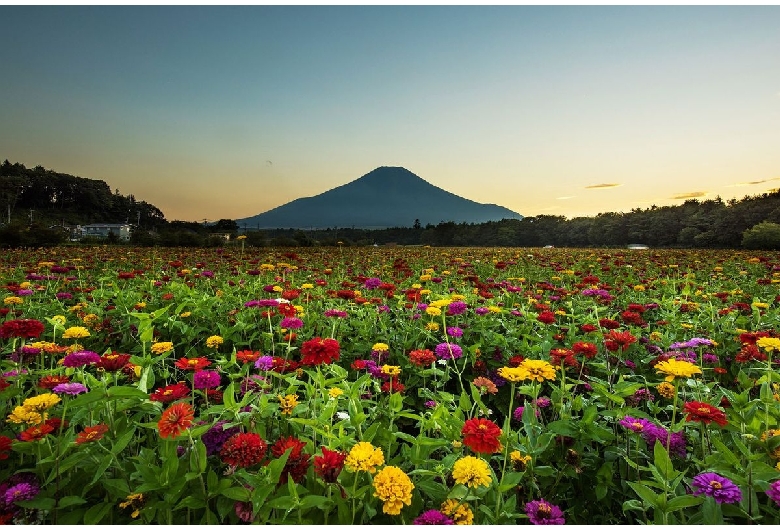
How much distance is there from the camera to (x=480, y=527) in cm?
100

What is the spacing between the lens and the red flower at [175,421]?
1038 millimetres

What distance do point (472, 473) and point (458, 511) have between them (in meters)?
0.12

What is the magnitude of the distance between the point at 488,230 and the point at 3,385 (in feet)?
170

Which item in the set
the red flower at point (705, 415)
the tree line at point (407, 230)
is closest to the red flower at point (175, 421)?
the red flower at point (705, 415)

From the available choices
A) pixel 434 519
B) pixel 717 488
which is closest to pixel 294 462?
pixel 434 519

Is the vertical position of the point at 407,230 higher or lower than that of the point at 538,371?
higher

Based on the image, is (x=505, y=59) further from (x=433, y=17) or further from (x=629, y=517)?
(x=629, y=517)

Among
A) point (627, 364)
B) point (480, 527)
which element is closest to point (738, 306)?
point (627, 364)

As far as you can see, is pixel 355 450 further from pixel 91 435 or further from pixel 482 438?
pixel 91 435

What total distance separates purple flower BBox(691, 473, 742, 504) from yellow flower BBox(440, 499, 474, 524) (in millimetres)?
682

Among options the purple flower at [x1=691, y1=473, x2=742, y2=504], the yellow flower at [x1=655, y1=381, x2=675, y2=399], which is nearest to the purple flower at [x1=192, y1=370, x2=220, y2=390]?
the purple flower at [x1=691, y1=473, x2=742, y2=504]

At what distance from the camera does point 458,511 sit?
105 centimetres

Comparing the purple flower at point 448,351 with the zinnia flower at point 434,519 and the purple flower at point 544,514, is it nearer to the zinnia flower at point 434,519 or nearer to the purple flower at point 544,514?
the purple flower at point 544,514

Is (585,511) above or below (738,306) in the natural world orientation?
below
